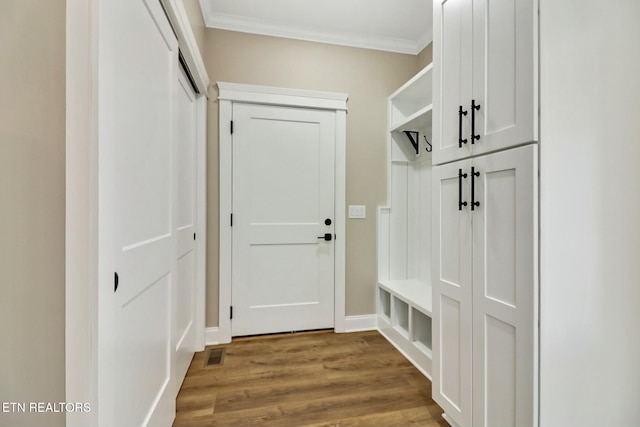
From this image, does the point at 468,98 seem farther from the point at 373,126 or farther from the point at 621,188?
the point at 373,126

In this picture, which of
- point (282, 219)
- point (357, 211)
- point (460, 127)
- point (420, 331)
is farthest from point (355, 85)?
point (420, 331)

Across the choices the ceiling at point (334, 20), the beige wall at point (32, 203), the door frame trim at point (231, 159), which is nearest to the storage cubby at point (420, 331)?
the door frame trim at point (231, 159)

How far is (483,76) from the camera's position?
47.2 inches

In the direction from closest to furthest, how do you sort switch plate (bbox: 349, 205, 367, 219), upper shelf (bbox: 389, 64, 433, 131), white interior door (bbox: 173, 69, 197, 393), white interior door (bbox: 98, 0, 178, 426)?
1. white interior door (bbox: 98, 0, 178, 426)
2. white interior door (bbox: 173, 69, 197, 393)
3. upper shelf (bbox: 389, 64, 433, 131)
4. switch plate (bbox: 349, 205, 367, 219)

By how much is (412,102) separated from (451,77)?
145cm

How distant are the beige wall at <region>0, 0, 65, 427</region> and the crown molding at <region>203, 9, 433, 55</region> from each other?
197 cm

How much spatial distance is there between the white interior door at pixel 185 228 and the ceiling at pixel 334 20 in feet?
2.56

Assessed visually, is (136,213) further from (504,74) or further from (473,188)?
(504,74)

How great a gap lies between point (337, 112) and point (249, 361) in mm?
2180

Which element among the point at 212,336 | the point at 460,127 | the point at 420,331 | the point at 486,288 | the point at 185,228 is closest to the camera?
the point at 486,288

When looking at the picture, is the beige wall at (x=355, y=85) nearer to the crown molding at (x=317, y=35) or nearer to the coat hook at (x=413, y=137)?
the crown molding at (x=317, y=35)

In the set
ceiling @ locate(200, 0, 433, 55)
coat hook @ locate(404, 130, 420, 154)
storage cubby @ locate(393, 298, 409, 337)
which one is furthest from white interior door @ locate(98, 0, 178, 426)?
coat hook @ locate(404, 130, 420, 154)

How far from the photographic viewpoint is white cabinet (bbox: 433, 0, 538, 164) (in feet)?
3.30

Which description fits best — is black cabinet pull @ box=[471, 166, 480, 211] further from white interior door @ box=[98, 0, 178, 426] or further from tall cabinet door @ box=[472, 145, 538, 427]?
white interior door @ box=[98, 0, 178, 426]
